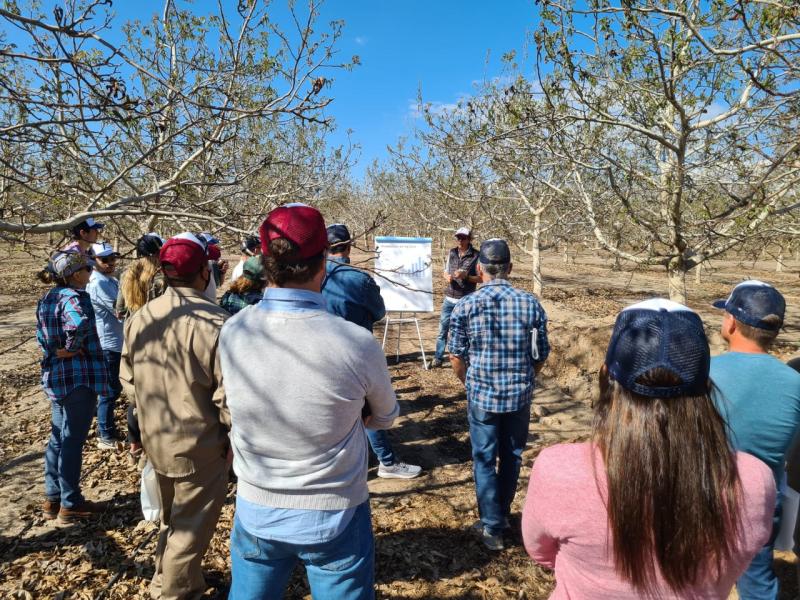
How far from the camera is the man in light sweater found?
5.02ft

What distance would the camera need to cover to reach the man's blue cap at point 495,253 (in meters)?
3.07

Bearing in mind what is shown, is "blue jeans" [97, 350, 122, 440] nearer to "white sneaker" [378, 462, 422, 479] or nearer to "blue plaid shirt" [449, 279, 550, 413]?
"white sneaker" [378, 462, 422, 479]

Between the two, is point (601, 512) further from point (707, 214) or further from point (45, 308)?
point (707, 214)

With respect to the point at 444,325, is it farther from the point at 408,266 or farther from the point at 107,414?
the point at 107,414

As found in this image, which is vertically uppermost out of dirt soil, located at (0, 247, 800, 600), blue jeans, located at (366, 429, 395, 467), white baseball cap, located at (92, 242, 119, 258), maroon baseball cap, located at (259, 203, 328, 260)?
maroon baseball cap, located at (259, 203, 328, 260)

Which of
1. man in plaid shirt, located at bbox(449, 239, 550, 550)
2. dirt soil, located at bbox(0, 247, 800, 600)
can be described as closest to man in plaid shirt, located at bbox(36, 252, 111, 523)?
dirt soil, located at bbox(0, 247, 800, 600)

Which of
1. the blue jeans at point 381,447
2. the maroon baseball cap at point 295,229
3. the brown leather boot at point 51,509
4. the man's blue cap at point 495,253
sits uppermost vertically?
the maroon baseball cap at point 295,229

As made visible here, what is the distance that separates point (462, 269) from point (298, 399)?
5.33 metres

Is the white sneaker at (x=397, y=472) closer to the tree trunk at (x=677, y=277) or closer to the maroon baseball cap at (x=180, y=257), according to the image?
the maroon baseball cap at (x=180, y=257)

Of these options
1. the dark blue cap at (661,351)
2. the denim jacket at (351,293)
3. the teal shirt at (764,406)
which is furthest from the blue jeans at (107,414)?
the teal shirt at (764,406)

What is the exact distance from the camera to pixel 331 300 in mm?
3672

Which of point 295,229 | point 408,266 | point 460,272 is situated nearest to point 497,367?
point 295,229

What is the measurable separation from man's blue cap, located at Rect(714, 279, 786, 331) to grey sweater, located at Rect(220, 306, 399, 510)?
1.71m

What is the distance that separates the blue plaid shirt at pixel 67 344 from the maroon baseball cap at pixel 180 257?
1433 millimetres
